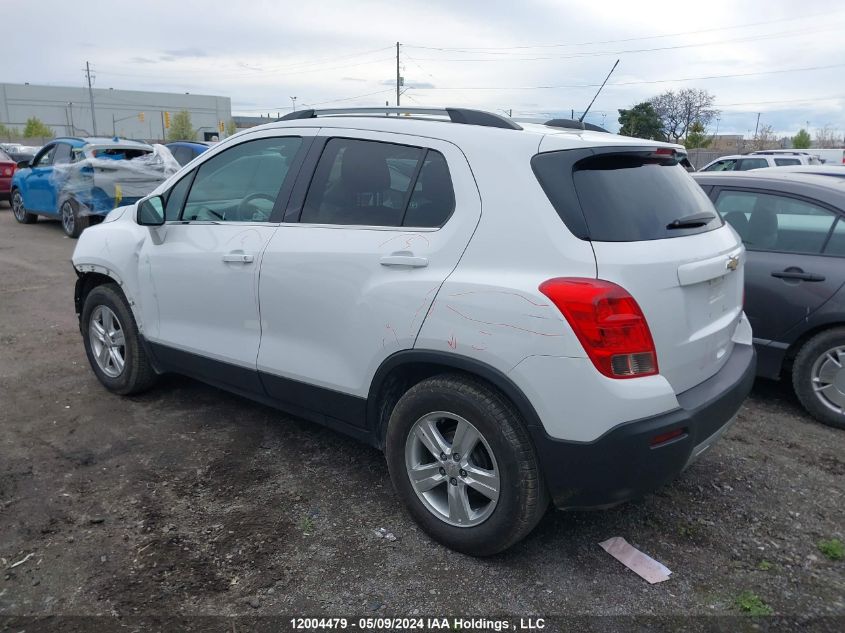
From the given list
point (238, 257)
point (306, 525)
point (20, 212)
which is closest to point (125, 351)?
point (238, 257)

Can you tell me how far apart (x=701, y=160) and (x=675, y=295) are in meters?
32.1

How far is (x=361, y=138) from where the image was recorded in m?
3.35

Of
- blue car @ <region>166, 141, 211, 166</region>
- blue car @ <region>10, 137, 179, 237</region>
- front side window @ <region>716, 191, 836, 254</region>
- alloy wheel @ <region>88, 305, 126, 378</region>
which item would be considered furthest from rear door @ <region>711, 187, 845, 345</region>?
blue car @ <region>166, 141, 211, 166</region>

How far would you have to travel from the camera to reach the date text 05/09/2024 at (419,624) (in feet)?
8.45

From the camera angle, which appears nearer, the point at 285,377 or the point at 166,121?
the point at 285,377

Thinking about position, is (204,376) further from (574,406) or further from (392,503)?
(574,406)

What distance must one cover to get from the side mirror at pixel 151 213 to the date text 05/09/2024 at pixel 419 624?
2.56 meters

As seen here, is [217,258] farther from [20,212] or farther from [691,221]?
[20,212]

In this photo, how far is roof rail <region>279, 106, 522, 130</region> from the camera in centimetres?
303

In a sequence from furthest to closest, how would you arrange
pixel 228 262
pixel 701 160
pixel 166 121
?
pixel 166 121 < pixel 701 160 < pixel 228 262

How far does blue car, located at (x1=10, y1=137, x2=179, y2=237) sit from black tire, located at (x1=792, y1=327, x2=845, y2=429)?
33.1ft

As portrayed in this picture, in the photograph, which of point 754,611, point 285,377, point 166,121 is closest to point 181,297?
point 285,377

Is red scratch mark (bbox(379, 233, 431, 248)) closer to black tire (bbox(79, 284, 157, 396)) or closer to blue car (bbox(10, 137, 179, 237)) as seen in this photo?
black tire (bbox(79, 284, 157, 396))

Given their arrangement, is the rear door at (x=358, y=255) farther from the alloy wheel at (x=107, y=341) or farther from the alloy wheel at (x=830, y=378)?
the alloy wheel at (x=830, y=378)
